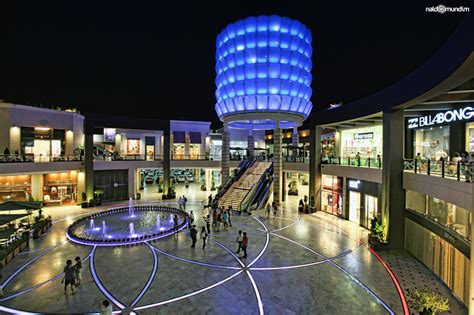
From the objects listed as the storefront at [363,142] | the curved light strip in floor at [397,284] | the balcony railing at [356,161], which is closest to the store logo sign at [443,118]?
the storefront at [363,142]

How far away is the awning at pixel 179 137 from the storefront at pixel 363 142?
1107 inches

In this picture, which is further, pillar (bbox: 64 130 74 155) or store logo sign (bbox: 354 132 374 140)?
pillar (bbox: 64 130 74 155)

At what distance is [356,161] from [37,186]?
33.4 m

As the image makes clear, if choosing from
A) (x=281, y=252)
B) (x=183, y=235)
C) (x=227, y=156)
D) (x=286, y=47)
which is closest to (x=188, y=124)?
(x=227, y=156)

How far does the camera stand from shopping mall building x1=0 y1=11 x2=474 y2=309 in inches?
423

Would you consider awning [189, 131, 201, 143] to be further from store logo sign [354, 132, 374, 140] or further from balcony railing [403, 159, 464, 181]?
balcony railing [403, 159, 464, 181]

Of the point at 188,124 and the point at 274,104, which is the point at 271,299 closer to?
the point at 274,104

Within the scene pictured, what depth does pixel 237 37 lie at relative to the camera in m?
27.0

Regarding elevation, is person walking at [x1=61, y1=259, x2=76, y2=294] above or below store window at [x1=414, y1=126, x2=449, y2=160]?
below

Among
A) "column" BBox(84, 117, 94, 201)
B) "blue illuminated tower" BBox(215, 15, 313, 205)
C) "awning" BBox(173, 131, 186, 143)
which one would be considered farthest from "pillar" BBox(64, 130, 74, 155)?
"blue illuminated tower" BBox(215, 15, 313, 205)

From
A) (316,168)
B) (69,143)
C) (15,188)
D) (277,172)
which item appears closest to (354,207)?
(316,168)

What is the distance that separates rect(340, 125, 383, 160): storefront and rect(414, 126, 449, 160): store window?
3317 mm

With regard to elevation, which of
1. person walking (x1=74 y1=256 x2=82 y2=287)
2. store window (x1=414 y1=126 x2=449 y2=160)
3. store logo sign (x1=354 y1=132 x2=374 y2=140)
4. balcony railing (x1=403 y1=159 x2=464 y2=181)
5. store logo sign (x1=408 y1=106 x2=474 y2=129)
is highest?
store logo sign (x1=408 y1=106 x2=474 y2=129)

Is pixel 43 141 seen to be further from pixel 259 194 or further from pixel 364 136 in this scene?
pixel 364 136
